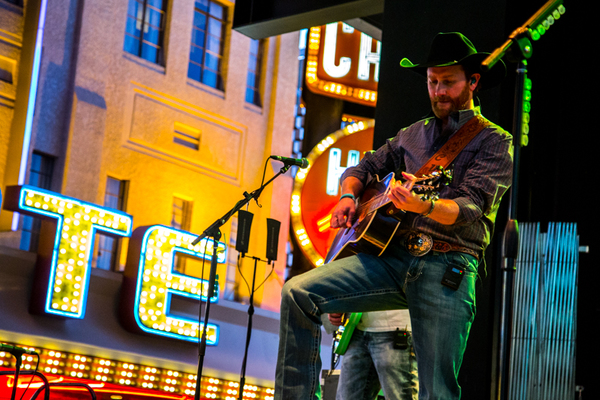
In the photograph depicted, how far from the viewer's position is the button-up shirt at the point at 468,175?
2.93 metres

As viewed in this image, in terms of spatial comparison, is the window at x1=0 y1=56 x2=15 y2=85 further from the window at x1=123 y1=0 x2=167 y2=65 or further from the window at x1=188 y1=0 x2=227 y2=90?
the window at x1=188 y1=0 x2=227 y2=90

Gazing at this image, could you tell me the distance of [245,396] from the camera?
13.8 meters

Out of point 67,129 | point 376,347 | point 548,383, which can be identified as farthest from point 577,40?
point 67,129

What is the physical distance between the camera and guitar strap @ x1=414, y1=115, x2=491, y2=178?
120 inches

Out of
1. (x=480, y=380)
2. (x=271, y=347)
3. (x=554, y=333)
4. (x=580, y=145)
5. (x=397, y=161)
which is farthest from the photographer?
(x=271, y=347)

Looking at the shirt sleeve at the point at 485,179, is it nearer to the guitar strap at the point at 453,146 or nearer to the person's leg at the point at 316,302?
the guitar strap at the point at 453,146

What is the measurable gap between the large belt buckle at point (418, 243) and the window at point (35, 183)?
1068cm

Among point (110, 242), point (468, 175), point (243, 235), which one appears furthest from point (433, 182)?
point (110, 242)

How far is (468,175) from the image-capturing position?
9.77 ft

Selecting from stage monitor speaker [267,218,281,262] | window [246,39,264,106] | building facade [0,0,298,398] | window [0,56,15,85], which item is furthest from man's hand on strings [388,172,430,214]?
window [246,39,264,106]

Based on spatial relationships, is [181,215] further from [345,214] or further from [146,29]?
[345,214]

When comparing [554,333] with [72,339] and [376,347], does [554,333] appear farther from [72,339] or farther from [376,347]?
[72,339]

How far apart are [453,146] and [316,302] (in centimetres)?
88

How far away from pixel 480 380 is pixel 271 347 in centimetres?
1141
